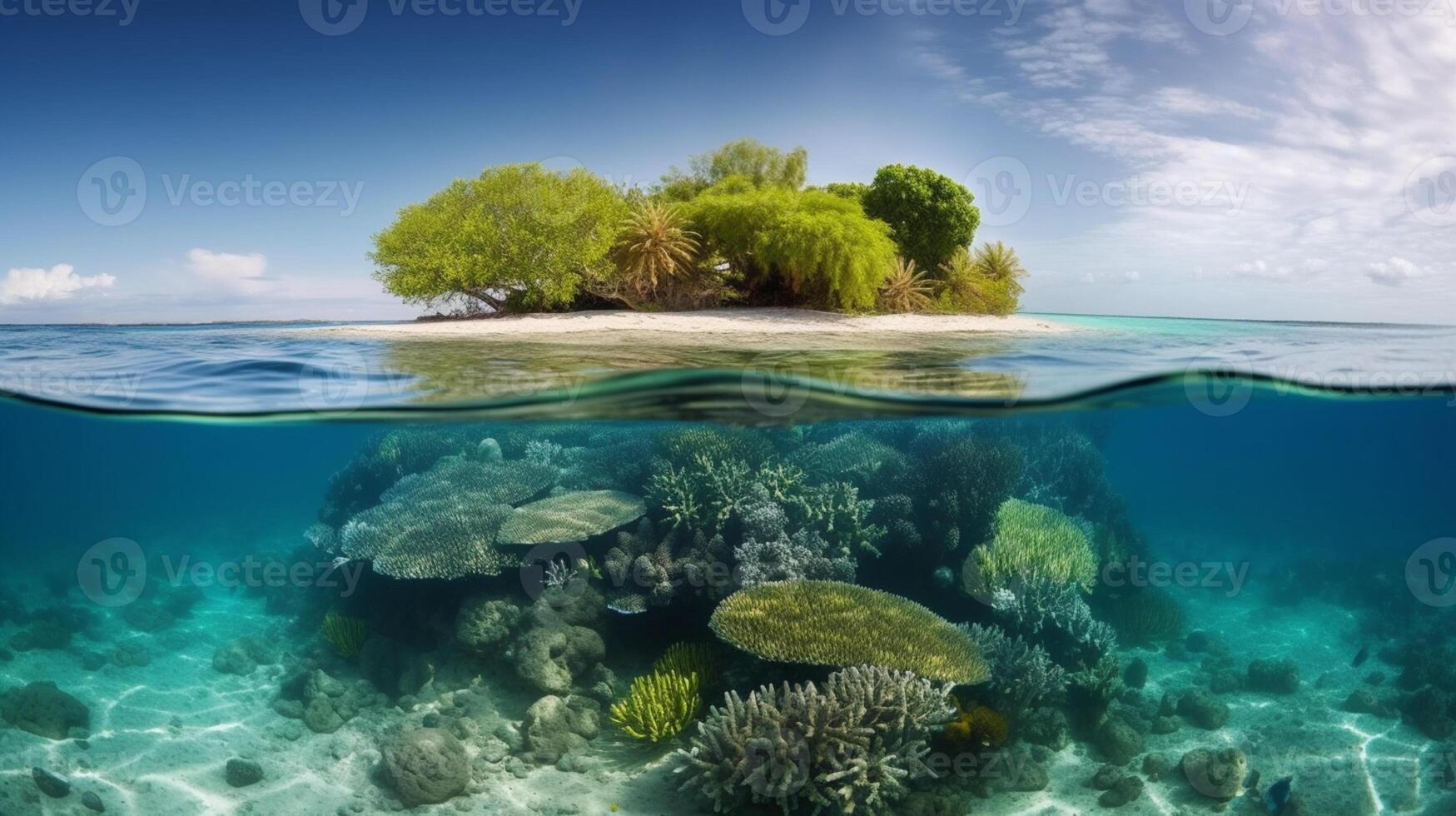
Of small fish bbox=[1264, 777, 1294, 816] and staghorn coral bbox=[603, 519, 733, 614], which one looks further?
staghorn coral bbox=[603, 519, 733, 614]

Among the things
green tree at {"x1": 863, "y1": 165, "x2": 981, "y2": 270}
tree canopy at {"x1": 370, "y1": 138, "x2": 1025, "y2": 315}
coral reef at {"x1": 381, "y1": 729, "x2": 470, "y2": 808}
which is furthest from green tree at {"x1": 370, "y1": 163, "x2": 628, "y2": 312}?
coral reef at {"x1": 381, "y1": 729, "x2": 470, "y2": 808}

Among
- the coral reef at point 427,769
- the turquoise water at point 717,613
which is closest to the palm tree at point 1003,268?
the turquoise water at point 717,613

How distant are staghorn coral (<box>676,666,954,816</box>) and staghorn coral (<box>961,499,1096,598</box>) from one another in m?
2.77

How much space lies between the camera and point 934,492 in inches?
385

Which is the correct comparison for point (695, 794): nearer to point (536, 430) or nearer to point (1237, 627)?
point (536, 430)

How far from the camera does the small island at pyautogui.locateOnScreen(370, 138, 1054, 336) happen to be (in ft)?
75.2

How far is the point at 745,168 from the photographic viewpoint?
3384 cm

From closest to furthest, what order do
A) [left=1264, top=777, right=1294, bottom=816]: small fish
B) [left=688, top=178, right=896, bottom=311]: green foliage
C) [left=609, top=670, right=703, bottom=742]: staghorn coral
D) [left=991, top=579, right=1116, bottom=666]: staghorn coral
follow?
1. [left=1264, top=777, right=1294, bottom=816]: small fish
2. [left=609, top=670, right=703, bottom=742]: staghorn coral
3. [left=991, top=579, right=1116, bottom=666]: staghorn coral
4. [left=688, top=178, right=896, bottom=311]: green foliage

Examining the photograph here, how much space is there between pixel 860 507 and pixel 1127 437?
65.5ft

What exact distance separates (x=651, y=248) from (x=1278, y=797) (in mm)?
21853

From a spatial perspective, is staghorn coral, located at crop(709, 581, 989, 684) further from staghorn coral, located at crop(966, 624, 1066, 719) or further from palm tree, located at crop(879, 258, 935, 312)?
palm tree, located at crop(879, 258, 935, 312)

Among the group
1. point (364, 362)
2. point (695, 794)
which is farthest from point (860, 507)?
point (364, 362)

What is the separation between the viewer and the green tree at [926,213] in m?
28.8

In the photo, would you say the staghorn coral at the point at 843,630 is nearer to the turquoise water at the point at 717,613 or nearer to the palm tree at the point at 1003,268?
the turquoise water at the point at 717,613
